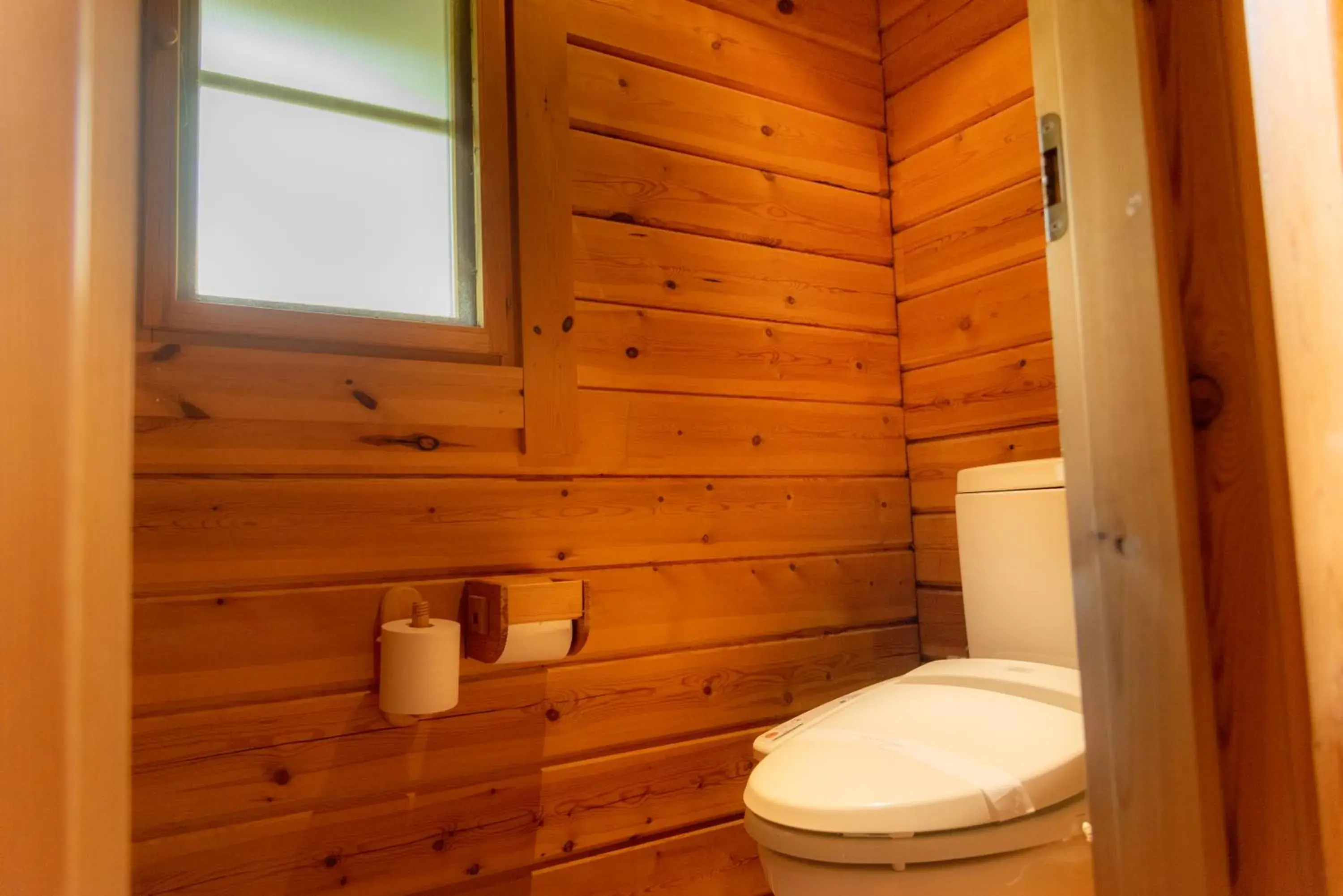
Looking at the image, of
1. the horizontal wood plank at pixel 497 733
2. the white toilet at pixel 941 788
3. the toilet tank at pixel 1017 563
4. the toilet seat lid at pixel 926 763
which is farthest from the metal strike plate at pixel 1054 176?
the horizontal wood plank at pixel 497 733

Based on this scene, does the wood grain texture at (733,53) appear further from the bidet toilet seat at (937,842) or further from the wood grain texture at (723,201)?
the bidet toilet seat at (937,842)

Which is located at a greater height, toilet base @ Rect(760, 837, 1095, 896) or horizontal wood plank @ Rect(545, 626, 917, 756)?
horizontal wood plank @ Rect(545, 626, 917, 756)

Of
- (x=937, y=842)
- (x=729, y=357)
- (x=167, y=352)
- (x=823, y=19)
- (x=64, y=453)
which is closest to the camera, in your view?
(x=64, y=453)

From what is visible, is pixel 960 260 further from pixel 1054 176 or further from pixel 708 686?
pixel 1054 176

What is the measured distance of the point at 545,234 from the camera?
60.4 inches

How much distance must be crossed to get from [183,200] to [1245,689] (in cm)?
141

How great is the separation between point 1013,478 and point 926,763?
61 centimetres

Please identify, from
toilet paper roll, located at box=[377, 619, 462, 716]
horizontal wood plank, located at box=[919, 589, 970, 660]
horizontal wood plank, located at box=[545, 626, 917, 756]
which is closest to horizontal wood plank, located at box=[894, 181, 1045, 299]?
horizontal wood plank, located at box=[919, 589, 970, 660]

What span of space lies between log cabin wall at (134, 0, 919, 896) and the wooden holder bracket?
0.06 meters

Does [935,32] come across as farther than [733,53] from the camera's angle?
Yes

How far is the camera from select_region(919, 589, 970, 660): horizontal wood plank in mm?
1843

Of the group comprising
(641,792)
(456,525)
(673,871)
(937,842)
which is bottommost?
(673,871)

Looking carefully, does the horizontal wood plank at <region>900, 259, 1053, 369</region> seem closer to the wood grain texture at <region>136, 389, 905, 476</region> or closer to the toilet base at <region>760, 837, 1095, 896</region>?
the wood grain texture at <region>136, 389, 905, 476</region>

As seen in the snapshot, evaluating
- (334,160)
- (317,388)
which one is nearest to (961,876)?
(317,388)
